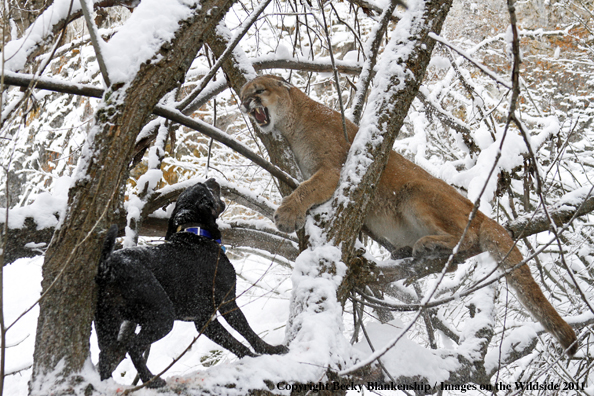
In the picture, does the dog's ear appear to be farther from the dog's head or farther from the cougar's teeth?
the cougar's teeth

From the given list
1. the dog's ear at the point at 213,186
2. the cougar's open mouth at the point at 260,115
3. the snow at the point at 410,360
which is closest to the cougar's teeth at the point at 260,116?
the cougar's open mouth at the point at 260,115

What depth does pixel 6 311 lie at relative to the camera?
7.35 metres

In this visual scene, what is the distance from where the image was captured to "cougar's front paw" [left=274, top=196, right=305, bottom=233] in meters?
3.02

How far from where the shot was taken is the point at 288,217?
303 centimetres

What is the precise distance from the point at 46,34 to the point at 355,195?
81.1 inches

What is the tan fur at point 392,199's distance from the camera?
10.1 feet


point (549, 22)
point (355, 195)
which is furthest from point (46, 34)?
point (549, 22)

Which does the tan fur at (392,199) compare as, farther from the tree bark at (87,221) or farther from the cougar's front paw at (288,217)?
the tree bark at (87,221)

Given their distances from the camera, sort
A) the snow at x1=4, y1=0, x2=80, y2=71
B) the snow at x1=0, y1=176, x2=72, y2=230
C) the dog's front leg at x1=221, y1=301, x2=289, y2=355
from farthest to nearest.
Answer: the snow at x1=0, y1=176, x2=72, y2=230, the dog's front leg at x1=221, y1=301, x2=289, y2=355, the snow at x1=4, y1=0, x2=80, y2=71

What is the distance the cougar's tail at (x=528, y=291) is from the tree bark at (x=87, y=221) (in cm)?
231

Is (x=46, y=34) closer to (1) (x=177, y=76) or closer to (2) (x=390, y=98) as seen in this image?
(1) (x=177, y=76)

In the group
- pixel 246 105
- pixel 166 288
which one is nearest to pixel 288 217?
pixel 166 288

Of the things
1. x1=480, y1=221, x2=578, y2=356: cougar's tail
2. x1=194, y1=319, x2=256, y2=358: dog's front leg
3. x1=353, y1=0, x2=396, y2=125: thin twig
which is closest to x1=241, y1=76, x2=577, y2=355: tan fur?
x1=480, y1=221, x2=578, y2=356: cougar's tail

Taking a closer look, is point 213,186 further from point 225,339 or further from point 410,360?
point 410,360
